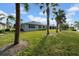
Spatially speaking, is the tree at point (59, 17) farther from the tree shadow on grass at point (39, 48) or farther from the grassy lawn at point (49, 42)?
the tree shadow on grass at point (39, 48)

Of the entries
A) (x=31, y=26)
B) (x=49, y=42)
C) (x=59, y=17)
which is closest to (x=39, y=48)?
(x=49, y=42)

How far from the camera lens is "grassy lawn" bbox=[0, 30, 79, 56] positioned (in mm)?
4254

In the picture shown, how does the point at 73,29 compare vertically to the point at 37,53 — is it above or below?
above

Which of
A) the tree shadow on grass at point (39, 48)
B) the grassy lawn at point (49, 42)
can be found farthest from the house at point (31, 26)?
the tree shadow on grass at point (39, 48)

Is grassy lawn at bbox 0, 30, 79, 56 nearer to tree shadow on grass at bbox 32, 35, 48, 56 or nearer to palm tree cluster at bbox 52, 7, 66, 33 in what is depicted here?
tree shadow on grass at bbox 32, 35, 48, 56

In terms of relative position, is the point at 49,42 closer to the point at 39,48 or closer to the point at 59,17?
the point at 39,48

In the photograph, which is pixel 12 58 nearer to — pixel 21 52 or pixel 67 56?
pixel 21 52

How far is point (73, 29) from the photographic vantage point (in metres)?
4.30

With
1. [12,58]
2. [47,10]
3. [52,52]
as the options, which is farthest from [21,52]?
[47,10]

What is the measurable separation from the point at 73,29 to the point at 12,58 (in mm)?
952

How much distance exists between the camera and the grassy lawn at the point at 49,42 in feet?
14.0

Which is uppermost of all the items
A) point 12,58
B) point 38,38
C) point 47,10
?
point 47,10

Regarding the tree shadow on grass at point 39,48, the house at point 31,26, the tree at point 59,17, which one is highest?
the tree at point 59,17

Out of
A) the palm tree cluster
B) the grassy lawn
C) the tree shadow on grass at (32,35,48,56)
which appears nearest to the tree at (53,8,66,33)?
the palm tree cluster
